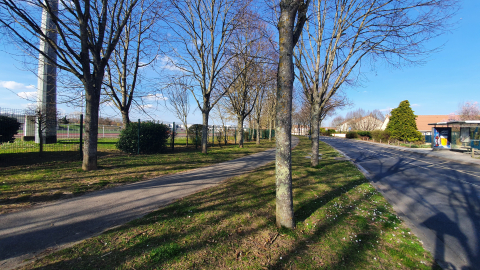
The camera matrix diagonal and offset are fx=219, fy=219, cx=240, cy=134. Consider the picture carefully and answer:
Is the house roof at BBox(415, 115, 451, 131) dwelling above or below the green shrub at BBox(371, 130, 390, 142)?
above

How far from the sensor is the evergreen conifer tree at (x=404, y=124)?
3022 centimetres

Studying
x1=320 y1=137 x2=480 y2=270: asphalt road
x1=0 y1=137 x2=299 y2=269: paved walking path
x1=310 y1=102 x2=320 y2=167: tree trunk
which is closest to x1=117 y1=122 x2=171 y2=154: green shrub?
x1=0 y1=137 x2=299 y2=269: paved walking path

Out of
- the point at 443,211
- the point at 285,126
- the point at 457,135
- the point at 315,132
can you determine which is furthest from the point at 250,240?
the point at 457,135

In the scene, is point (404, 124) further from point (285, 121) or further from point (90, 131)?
point (90, 131)

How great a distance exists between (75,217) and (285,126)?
3964mm

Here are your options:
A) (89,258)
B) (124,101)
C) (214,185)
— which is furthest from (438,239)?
(124,101)

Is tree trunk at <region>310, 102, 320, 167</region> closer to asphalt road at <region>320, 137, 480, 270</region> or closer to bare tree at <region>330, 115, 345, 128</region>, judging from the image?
asphalt road at <region>320, 137, 480, 270</region>

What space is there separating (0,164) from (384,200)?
1209 cm

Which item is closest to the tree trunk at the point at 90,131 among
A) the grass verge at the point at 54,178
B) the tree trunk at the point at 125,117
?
the grass verge at the point at 54,178

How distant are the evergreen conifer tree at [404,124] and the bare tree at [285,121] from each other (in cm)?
3484

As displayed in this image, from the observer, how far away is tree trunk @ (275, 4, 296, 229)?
141 inches

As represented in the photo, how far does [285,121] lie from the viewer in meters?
3.58

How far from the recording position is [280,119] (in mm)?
3625

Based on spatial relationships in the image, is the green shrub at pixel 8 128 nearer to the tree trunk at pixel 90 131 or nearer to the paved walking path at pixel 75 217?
the tree trunk at pixel 90 131
